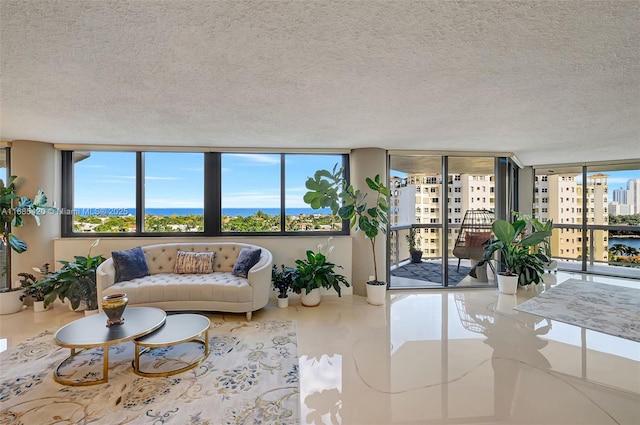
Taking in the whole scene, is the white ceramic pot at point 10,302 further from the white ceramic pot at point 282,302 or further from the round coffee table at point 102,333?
the white ceramic pot at point 282,302

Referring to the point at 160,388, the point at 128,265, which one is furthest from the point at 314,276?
the point at 128,265

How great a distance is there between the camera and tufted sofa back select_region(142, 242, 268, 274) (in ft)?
14.0

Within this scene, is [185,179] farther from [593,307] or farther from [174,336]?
[593,307]

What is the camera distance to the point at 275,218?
507cm

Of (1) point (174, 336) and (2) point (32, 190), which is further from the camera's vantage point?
(2) point (32, 190)

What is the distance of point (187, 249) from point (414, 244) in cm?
385

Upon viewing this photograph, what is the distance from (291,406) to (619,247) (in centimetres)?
784

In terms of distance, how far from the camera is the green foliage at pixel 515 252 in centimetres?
495

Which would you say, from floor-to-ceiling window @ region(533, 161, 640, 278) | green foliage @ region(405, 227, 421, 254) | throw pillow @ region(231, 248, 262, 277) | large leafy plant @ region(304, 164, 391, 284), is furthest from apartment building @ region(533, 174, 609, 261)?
throw pillow @ region(231, 248, 262, 277)

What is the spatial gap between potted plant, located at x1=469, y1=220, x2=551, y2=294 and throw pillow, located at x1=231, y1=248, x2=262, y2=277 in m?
3.62

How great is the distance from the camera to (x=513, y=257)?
16.7ft

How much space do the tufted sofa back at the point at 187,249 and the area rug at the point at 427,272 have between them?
102 inches

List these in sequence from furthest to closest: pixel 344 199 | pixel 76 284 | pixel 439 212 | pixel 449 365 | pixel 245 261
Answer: pixel 439 212
pixel 344 199
pixel 245 261
pixel 76 284
pixel 449 365

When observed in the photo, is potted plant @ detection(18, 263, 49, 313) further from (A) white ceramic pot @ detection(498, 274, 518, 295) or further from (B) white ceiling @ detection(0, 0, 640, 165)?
(A) white ceramic pot @ detection(498, 274, 518, 295)
